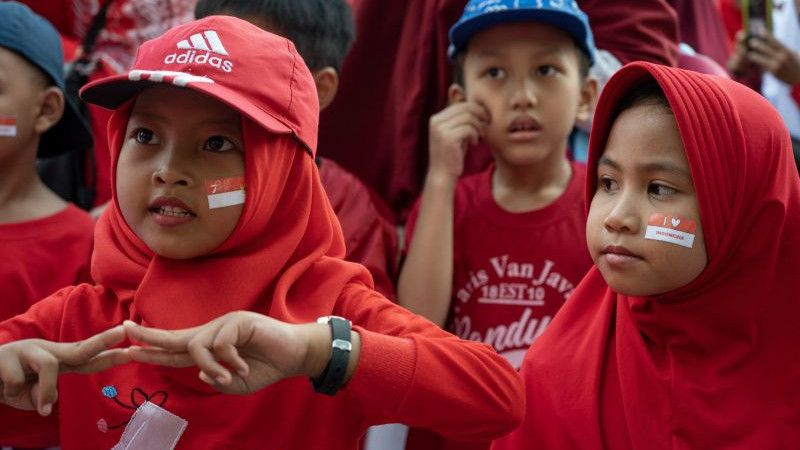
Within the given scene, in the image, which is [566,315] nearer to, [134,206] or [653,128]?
[653,128]

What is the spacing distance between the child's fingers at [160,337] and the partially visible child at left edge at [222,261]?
247 mm

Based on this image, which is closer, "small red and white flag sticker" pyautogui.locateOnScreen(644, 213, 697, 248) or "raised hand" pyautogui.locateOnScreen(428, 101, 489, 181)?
"small red and white flag sticker" pyautogui.locateOnScreen(644, 213, 697, 248)

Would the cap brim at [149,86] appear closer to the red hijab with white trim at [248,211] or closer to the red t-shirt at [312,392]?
the red hijab with white trim at [248,211]

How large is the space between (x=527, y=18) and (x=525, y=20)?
11 millimetres

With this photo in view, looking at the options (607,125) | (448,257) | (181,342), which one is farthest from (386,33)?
(181,342)

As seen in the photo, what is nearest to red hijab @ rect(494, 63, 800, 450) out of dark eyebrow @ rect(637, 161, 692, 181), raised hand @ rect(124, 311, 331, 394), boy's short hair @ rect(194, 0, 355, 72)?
dark eyebrow @ rect(637, 161, 692, 181)

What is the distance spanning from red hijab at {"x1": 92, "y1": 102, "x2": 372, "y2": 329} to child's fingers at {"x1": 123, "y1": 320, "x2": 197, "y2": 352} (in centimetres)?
25

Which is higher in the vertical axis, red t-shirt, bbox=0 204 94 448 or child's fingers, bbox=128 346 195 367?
child's fingers, bbox=128 346 195 367

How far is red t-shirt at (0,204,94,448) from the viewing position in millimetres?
2527

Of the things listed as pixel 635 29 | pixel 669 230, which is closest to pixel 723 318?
pixel 669 230

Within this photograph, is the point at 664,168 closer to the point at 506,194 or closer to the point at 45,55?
the point at 506,194

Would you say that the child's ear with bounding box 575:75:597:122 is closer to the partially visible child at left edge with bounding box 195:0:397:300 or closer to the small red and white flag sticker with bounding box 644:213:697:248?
the partially visible child at left edge with bounding box 195:0:397:300

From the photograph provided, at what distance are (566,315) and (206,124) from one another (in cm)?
83

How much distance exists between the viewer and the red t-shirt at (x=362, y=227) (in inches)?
107
